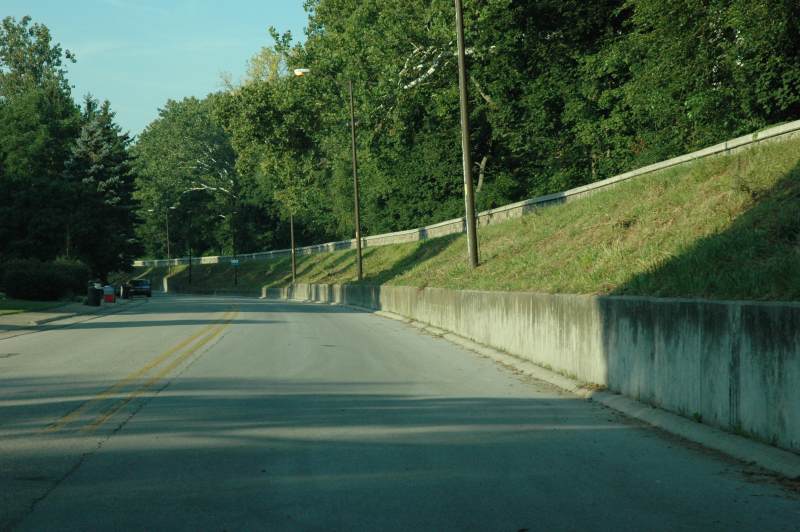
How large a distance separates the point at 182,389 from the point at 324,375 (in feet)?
8.38

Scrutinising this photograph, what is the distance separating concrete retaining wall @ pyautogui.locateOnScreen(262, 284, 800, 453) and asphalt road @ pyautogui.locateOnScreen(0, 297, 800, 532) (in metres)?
0.54

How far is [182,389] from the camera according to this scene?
13.2m

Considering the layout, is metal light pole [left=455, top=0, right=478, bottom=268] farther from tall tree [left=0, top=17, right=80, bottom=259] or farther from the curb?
tall tree [left=0, top=17, right=80, bottom=259]

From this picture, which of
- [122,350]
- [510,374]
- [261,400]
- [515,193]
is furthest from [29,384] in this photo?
[515,193]

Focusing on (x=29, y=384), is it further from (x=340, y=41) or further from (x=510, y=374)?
(x=340, y=41)

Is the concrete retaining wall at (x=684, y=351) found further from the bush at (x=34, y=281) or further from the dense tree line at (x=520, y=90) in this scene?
the bush at (x=34, y=281)

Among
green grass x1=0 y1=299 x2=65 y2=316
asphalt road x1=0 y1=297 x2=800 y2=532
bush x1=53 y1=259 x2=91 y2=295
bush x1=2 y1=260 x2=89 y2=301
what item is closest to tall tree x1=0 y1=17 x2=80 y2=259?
bush x1=53 y1=259 x2=91 y2=295

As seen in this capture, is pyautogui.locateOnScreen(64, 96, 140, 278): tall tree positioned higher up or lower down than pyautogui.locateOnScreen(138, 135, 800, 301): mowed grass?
higher up

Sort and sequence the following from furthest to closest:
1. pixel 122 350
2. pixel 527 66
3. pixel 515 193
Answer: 1. pixel 515 193
2. pixel 527 66
3. pixel 122 350

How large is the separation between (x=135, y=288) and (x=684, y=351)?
68105mm

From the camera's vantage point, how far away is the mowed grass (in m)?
11.1

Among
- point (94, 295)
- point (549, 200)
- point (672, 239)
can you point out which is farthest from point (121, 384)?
point (94, 295)

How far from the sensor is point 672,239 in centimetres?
1572

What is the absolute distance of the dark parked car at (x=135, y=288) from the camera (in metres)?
71.1
